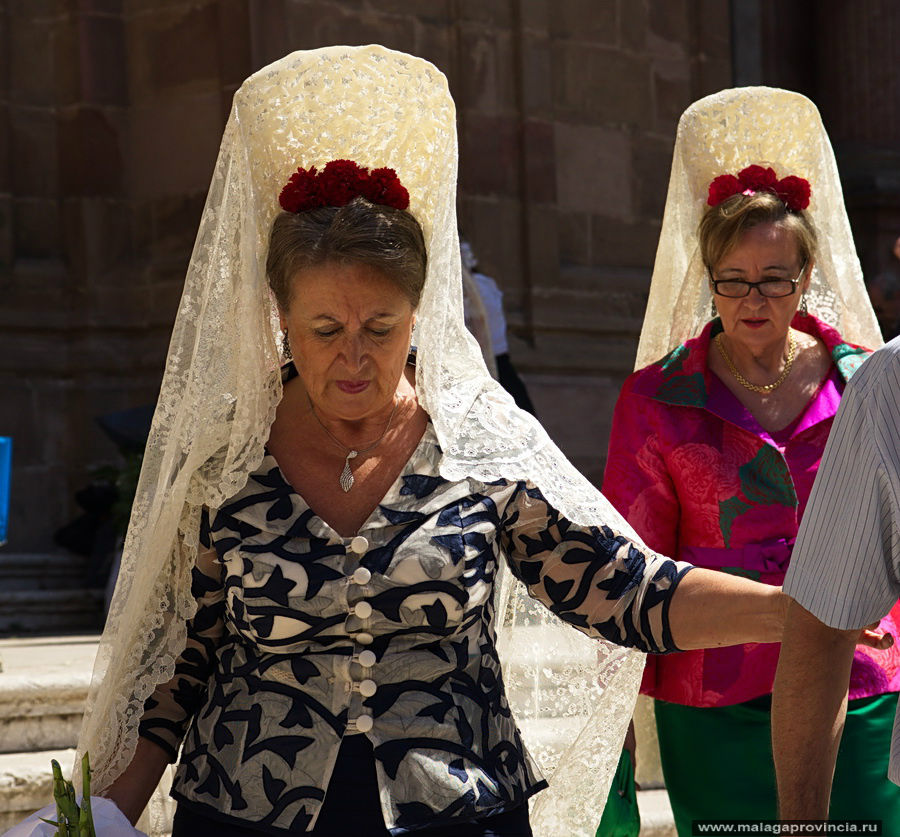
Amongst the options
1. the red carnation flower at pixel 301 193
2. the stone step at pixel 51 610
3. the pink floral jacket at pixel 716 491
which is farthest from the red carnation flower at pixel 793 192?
the stone step at pixel 51 610

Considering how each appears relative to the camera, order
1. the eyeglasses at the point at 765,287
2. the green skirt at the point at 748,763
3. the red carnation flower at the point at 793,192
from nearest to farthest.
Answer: the green skirt at the point at 748,763 < the eyeglasses at the point at 765,287 < the red carnation flower at the point at 793,192

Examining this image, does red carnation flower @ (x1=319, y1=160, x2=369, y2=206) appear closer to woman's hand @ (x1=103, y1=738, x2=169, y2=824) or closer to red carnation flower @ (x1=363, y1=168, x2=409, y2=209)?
red carnation flower @ (x1=363, y1=168, x2=409, y2=209)

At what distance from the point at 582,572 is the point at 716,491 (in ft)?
2.80

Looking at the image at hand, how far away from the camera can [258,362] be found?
8.87 feet

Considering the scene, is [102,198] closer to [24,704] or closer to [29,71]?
[29,71]

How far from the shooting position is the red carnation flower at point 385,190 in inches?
105

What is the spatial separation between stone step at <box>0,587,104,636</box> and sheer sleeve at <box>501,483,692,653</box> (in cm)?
519

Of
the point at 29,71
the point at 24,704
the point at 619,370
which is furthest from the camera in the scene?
the point at 619,370

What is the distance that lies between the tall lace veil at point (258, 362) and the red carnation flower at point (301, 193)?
4cm

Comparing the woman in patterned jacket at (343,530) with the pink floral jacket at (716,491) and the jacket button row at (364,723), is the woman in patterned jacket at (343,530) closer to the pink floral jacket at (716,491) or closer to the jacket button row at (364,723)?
the jacket button row at (364,723)

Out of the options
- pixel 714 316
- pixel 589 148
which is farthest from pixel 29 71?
pixel 714 316

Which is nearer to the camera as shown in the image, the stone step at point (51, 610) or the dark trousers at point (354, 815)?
the dark trousers at point (354, 815)

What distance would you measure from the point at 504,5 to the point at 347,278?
7105 millimetres

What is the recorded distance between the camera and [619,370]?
966 cm
